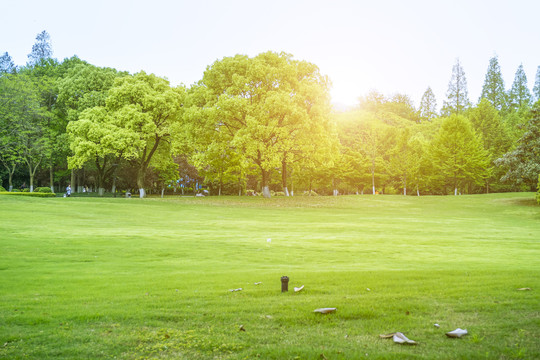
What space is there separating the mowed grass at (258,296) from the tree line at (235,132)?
25.5m

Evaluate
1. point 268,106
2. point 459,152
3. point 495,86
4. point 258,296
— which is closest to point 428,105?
point 495,86

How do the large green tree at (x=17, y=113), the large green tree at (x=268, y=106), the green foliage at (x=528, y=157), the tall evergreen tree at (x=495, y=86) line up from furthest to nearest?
the tall evergreen tree at (x=495, y=86) → the large green tree at (x=17, y=113) → the green foliage at (x=528, y=157) → the large green tree at (x=268, y=106)

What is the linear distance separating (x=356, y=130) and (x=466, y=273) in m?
62.8

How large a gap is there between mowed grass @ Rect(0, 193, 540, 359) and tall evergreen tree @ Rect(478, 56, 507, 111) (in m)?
88.3

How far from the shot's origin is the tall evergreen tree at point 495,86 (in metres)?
95.8

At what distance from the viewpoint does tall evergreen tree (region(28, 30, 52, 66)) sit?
260 ft

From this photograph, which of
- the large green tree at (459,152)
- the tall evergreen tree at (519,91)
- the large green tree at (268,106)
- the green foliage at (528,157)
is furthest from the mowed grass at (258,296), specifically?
the tall evergreen tree at (519,91)

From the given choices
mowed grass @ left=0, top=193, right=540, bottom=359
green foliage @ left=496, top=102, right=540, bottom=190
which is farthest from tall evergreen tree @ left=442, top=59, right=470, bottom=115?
mowed grass @ left=0, top=193, right=540, bottom=359

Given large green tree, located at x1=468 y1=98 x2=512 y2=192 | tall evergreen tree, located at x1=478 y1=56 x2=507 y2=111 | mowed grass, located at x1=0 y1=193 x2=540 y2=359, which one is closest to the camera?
mowed grass, located at x1=0 y1=193 x2=540 y2=359

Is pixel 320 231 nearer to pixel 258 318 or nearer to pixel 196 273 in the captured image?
pixel 196 273

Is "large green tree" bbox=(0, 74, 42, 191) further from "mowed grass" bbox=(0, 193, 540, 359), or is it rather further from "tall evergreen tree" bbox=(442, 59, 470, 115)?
"tall evergreen tree" bbox=(442, 59, 470, 115)

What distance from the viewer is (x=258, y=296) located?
8273 mm

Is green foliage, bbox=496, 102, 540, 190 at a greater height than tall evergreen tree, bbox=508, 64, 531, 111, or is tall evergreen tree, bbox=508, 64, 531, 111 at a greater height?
tall evergreen tree, bbox=508, 64, 531, 111

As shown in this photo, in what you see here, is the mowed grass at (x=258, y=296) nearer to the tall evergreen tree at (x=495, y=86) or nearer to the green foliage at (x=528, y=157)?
the green foliage at (x=528, y=157)
